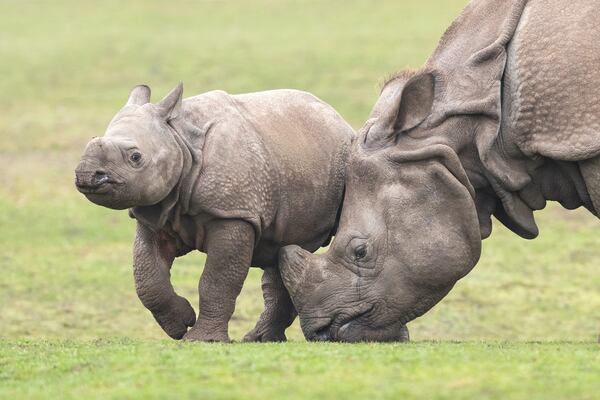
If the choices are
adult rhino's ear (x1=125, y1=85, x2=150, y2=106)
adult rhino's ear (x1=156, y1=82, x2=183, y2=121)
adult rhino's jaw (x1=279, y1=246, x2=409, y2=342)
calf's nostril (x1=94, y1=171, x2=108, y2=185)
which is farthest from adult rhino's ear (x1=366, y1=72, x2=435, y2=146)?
calf's nostril (x1=94, y1=171, x2=108, y2=185)

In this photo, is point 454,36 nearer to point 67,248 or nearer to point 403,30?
point 67,248

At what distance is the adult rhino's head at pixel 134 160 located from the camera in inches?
391

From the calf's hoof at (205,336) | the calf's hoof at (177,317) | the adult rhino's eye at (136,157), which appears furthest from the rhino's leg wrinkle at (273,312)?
Result: the adult rhino's eye at (136,157)

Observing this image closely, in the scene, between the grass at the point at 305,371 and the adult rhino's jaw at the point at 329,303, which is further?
the adult rhino's jaw at the point at 329,303

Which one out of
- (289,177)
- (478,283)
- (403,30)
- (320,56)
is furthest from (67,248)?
(403,30)

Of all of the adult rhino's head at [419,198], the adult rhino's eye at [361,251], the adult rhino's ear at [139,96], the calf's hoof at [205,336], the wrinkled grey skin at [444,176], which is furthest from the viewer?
the adult rhino's ear at [139,96]

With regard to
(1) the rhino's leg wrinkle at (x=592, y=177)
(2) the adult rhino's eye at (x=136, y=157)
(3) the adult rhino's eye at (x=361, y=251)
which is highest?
(2) the adult rhino's eye at (x=136, y=157)

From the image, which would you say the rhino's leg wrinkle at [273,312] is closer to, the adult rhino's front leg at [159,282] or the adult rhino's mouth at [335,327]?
the adult rhino's front leg at [159,282]

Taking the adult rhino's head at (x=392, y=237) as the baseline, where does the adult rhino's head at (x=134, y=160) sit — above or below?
above

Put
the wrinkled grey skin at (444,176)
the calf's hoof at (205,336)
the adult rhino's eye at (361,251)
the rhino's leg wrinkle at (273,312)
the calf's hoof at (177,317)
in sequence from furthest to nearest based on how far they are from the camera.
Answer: the rhino's leg wrinkle at (273,312)
the calf's hoof at (177,317)
the calf's hoof at (205,336)
the adult rhino's eye at (361,251)
the wrinkled grey skin at (444,176)

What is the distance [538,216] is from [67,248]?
696cm

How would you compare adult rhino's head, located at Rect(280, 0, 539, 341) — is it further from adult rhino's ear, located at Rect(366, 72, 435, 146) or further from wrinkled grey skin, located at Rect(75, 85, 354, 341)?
wrinkled grey skin, located at Rect(75, 85, 354, 341)

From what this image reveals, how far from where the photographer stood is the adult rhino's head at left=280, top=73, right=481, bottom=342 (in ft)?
34.5

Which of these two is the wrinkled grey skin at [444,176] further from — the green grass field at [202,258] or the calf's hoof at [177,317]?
the calf's hoof at [177,317]
